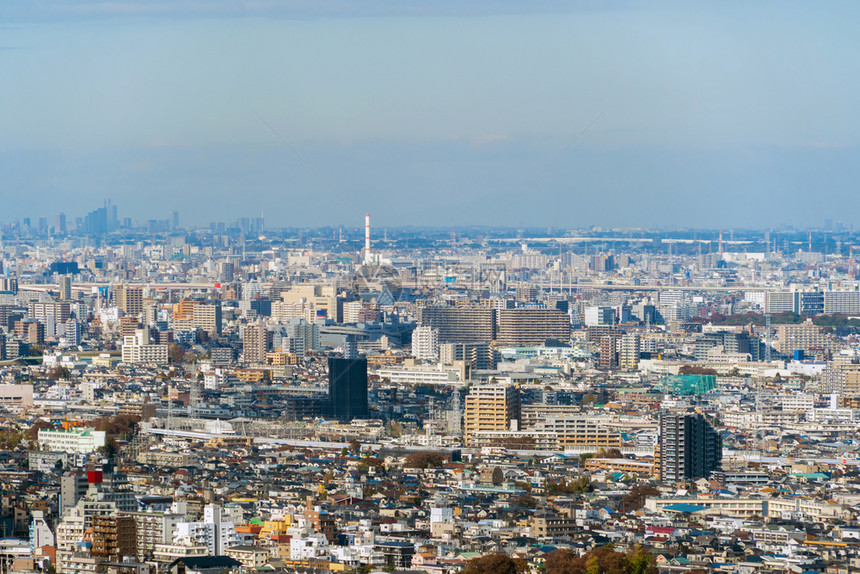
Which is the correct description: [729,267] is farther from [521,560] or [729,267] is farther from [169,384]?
[521,560]

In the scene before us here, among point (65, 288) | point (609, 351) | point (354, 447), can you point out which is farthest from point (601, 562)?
point (65, 288)

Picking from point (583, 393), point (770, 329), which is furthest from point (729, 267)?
point (583, 393)

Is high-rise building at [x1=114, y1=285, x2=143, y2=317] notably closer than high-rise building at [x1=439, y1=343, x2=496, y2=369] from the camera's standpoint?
No

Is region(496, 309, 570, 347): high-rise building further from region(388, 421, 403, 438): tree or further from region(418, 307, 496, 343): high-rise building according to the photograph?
region(388, 421, 403, 438): tree

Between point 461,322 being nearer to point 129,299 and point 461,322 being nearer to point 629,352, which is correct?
point 629,352

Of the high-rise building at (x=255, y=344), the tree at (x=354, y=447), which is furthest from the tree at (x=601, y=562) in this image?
the high-rise building at (x=255, y=344)

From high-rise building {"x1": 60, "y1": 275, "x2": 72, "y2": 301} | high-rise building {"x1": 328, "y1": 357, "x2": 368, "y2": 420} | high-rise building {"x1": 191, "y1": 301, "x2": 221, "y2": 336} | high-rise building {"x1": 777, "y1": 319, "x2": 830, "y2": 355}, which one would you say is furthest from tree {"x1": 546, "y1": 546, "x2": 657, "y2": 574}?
high-rise building {"x1": 60, "y1": 275, "x2": 72, "y2": 301}
